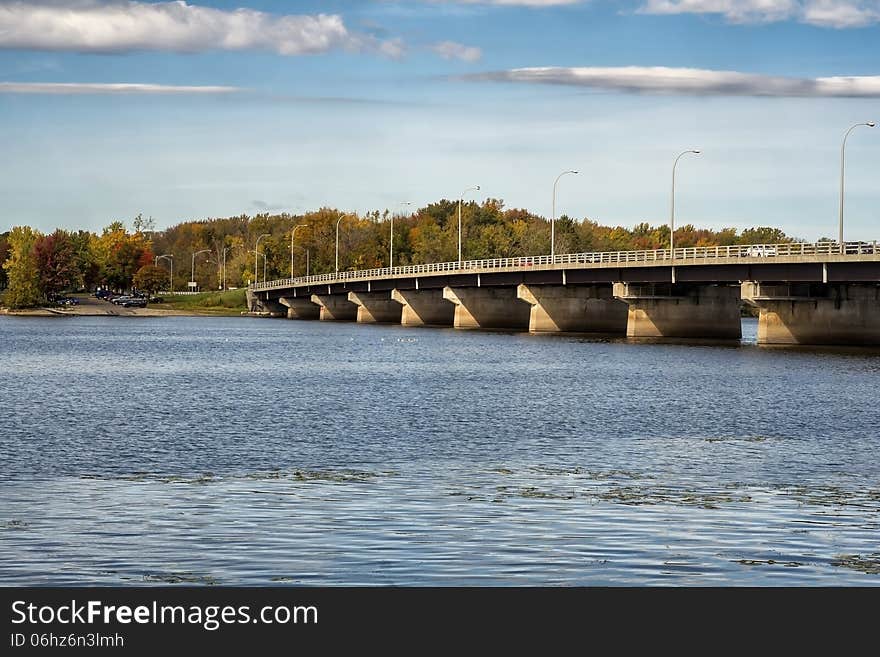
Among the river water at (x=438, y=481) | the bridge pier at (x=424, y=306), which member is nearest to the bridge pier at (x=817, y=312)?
the river water at (x=438, y=481)

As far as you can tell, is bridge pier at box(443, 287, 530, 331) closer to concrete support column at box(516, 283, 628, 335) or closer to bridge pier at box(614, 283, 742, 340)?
concrete support column at box(516, 283, 628, 335)

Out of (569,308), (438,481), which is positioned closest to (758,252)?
(569,308)

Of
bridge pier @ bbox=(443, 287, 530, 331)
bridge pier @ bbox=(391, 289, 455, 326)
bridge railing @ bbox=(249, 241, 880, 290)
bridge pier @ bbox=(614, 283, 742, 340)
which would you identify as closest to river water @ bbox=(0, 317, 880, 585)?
bridge railing @ bbox=(249, 241, 880, 290)

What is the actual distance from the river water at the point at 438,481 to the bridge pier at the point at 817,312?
36.5m

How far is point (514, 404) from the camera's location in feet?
174

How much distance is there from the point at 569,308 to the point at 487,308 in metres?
18.8

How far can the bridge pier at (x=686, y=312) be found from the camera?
12050 cm

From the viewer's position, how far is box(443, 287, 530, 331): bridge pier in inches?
6063

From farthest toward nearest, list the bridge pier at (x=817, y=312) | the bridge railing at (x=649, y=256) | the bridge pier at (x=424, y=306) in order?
the bridge pier at (x=424, y=306), the bridge pier at (x=817, y=312), the bridge railing at (x=649, y=256)

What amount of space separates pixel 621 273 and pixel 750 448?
81535 millimetres

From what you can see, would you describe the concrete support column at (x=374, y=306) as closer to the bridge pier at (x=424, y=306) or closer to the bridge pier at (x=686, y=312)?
the bridge pier at (x=424, y=306)

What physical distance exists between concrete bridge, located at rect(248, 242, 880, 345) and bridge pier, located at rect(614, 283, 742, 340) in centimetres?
9

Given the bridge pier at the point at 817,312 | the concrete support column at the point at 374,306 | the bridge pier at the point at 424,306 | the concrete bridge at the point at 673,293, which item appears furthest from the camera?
the concrete support column at the point at 374,306
